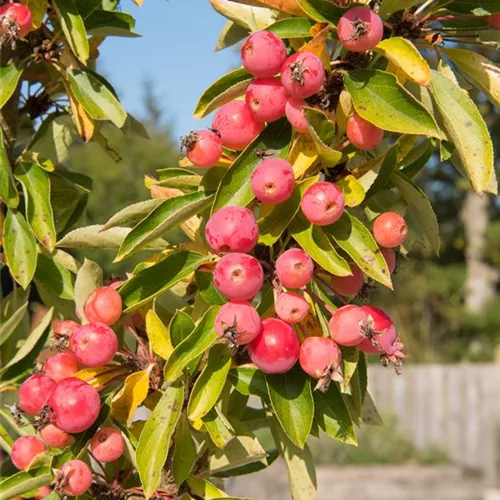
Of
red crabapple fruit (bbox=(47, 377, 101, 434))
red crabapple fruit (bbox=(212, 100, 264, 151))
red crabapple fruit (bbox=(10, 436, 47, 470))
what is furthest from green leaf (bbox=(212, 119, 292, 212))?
red crabapple fruit (bbox=(10, 436, 47, 470))

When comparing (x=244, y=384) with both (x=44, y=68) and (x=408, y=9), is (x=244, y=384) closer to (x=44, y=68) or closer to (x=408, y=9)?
(x=408, y=9)

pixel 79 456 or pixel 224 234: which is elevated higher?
pixel 224 234

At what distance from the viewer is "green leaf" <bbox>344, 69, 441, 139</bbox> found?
0.77 m

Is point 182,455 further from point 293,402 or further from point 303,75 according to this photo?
point 303,75

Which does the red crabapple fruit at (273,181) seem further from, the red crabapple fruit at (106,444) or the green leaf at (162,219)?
the red crabapple fruit at (106,444)

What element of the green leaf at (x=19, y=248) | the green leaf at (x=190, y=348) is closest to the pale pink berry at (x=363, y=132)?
the green leaf at (x=190, y=348)

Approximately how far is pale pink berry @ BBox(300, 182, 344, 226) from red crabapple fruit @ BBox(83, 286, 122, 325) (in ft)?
0.73

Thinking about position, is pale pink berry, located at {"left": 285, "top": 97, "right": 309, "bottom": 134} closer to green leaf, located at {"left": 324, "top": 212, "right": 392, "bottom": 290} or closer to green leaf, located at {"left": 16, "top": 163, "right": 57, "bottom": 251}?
green leaf, located at {"left": 324, "top": 212, "right": 392, "bottom": 290}

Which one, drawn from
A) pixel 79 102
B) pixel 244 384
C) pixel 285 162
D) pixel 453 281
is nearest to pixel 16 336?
pixel 79 102

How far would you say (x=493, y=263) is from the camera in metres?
11.7

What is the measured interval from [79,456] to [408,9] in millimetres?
595

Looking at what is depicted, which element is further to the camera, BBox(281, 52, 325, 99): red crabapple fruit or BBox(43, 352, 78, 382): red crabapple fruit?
BBox(43, 352, 78, 382): red crabapple fruit

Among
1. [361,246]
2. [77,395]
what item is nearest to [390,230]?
[361,246]

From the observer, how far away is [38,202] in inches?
41.6
